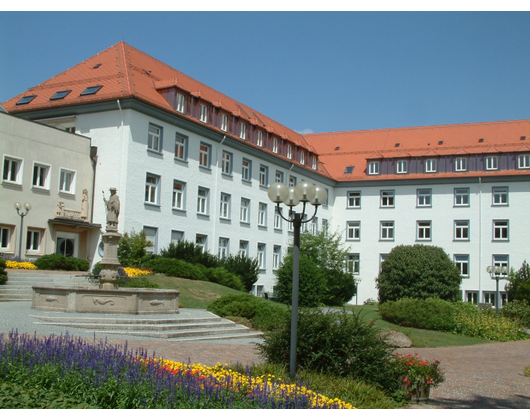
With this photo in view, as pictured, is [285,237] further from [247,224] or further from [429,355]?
[429,355]

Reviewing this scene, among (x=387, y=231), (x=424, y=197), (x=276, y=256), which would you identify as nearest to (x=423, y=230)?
(x=424, y=197)

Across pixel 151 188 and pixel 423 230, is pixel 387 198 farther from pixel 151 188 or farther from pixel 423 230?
pixel 151 188

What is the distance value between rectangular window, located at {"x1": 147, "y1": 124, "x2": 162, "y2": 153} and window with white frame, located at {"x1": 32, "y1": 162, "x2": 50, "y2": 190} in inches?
204

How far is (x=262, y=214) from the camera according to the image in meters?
41.8

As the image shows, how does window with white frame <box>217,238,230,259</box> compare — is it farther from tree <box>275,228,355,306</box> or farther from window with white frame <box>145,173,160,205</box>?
window with white frame <box>145,173,160,205</box>

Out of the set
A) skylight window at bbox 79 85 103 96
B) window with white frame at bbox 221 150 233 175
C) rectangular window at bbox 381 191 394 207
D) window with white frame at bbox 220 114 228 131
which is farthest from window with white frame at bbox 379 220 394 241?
skylight window at bbox 79 85 103 96

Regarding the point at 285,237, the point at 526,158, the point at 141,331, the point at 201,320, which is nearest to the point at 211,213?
the point at 285,237

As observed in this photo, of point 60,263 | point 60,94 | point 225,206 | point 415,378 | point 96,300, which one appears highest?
point 60,94

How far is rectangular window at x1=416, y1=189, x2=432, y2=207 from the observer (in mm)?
47625

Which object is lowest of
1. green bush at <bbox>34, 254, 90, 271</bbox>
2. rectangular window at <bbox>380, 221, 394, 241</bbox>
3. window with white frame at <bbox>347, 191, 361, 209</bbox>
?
green bush at <bbox>34, 254, 90, 271</bbox>

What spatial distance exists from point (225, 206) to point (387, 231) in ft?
54.7

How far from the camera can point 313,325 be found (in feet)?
32.7

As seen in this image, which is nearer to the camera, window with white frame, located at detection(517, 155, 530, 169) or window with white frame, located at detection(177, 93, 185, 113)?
window with white frame, located at detection(177, 93, 185, 113)

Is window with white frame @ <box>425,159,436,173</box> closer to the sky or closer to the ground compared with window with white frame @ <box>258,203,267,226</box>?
closer to the sky
